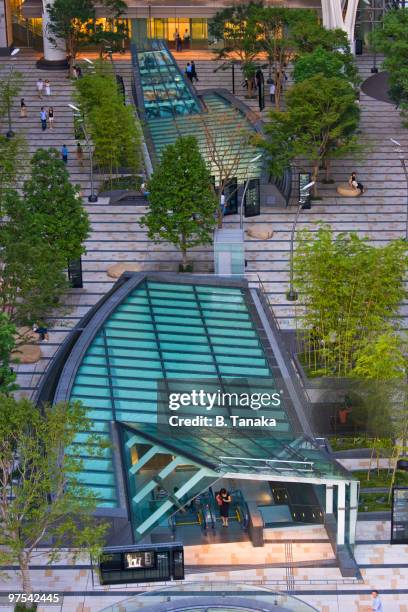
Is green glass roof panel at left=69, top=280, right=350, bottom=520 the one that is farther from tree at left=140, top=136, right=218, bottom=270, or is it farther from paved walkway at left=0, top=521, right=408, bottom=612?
tree at left=140, top=136, right=218, bottom=270

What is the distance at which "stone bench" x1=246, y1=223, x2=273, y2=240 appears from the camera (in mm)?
69812

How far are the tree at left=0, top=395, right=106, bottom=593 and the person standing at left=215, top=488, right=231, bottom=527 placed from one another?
4341 mm

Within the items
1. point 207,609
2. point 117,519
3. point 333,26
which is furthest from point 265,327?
point 333,26

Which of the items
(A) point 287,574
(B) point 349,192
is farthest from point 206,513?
(B) point 349,192

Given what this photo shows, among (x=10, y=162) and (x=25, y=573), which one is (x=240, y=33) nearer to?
(x=10, y=162)

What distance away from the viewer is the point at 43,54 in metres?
93.6

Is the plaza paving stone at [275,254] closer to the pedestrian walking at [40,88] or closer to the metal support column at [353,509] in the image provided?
the pedestrian walking at [40,88]

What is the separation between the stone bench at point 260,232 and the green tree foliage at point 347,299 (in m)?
11.2

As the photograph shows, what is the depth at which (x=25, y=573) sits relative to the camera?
144ft

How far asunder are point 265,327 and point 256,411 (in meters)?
7.86

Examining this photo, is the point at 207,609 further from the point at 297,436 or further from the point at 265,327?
the point at 265,327

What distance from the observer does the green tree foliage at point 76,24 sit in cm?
8638

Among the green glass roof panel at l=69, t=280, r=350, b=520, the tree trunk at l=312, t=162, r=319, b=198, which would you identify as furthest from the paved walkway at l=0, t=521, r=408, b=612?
the tree trunk at l=312, t=162, r=319, b=198

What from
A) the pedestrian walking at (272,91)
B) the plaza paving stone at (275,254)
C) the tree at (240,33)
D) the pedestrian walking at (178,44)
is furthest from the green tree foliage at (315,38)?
the pedestrian walking at (178,44)
